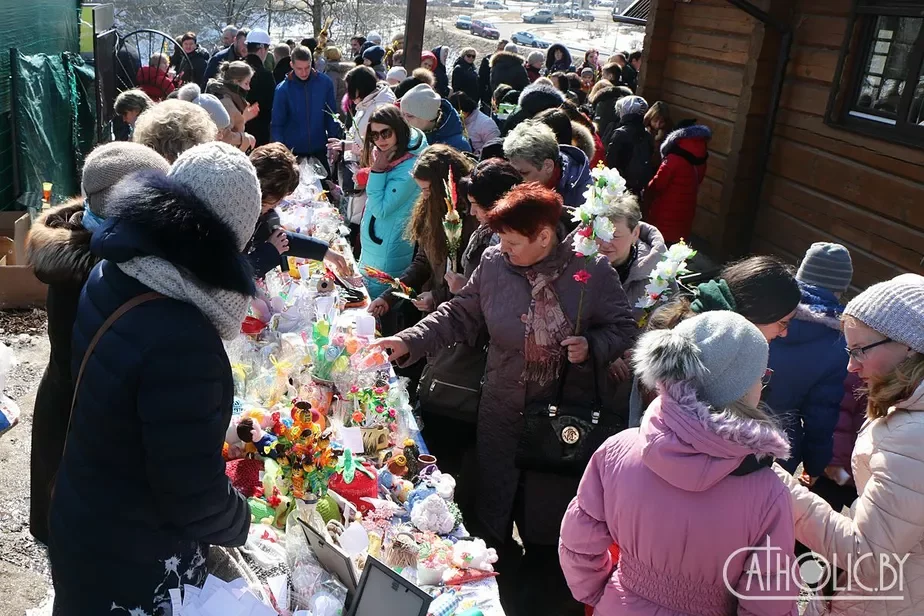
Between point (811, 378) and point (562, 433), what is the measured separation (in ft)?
3.06

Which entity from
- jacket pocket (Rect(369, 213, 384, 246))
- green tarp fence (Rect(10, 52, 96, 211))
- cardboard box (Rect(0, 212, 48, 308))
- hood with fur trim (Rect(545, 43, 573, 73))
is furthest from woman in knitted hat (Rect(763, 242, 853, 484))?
hood with fur trim (Rect(545, 43, 573, 73))

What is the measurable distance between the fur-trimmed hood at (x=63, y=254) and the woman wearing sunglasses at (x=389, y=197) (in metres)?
2.14

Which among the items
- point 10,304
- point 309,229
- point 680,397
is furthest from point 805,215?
point 10,304

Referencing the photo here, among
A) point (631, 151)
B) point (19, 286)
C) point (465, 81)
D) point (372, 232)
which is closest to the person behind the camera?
point (372, 232)

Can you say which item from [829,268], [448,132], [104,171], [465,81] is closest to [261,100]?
[465,81]

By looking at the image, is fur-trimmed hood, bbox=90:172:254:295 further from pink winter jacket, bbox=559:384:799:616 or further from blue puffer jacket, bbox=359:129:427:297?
blue puffer jacket, bbox=359:129:427:297

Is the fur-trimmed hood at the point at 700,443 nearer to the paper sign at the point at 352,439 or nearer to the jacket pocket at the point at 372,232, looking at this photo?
the paper sign at the point at 352,439

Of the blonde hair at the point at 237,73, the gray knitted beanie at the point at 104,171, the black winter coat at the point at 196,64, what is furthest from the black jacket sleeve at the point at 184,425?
the black winter coat at the point at 196,64

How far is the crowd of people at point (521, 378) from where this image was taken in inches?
64.4

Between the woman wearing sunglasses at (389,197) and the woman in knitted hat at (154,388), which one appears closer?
the woman in knitted hat at (154,388)

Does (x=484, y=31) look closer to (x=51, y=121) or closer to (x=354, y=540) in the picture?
(x=51, y=121)

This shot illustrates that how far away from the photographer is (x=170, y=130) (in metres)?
3.17

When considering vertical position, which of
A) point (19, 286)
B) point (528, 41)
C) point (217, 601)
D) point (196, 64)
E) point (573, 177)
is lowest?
point (19, 286)

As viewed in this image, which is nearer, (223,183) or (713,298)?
(223,183)
